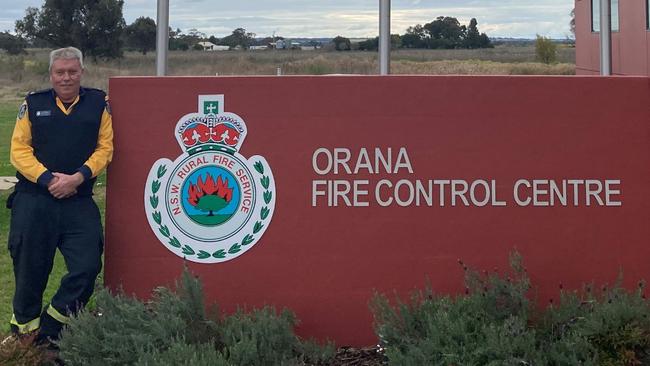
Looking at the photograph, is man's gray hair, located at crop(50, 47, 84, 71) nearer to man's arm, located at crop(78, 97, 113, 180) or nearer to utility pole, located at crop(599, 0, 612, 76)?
man's arm, located at crop(78, 97, 113, 180)

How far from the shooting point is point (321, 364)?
4848 millimetres

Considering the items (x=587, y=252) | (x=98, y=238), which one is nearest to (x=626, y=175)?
(x=587, y=252)

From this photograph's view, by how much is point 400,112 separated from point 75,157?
1981 mm

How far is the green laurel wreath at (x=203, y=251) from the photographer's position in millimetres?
5293

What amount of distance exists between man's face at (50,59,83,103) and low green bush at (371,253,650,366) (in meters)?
2.20

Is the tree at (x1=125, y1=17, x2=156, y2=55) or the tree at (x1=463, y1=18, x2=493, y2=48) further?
the tree at (x1=125, y1=17, x2=156, y2=55)

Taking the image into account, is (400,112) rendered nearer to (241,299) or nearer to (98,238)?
(241,299)

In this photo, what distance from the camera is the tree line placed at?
7.61 metres

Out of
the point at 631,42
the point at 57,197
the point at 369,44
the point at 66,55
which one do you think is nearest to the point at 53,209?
the point at 57,197

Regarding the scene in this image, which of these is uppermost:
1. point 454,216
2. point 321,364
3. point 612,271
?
point 454,216

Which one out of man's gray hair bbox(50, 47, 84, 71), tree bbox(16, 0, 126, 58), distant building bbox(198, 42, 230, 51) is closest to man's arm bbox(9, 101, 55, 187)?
man's gray hair bbox(50, 47, 84, 71)

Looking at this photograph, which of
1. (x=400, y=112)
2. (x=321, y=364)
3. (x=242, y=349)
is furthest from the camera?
(x=400, y=112)

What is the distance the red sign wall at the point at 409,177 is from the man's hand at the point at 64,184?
0.44 m

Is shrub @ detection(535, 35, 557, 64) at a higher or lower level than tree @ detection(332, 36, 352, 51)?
higher
